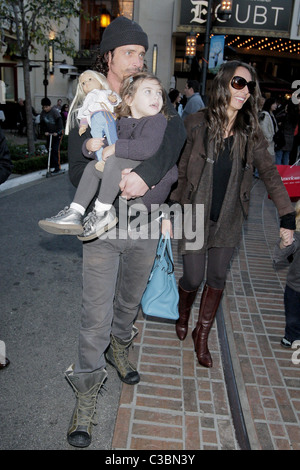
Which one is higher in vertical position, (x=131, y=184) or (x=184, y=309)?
(x=131, y=184)

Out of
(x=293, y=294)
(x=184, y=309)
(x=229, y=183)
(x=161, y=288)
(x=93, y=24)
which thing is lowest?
(x=184, y=309)

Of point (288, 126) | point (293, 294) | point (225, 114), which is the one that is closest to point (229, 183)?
point (225, 114)

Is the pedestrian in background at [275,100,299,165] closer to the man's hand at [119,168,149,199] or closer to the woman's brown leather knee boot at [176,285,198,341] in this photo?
the woman's brown leather knee boot at [176,285,198,341]

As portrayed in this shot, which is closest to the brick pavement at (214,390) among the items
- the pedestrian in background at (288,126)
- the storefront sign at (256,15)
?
the pedestrian in background at (288,126)

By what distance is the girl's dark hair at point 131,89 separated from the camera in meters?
2.51

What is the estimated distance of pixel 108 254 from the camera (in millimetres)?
2605

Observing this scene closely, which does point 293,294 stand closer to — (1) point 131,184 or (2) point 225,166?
(2) point 225,166

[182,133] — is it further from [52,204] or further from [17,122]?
[17,122]

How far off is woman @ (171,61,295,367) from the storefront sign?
70.8 feet

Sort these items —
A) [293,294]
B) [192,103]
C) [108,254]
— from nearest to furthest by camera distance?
A: [108,254] → [293,294] → [192,103]

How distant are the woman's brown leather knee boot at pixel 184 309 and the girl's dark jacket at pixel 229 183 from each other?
0.54 metres

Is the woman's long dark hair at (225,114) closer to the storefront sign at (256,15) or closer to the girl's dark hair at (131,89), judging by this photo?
the girl's dark hair at (131,89)

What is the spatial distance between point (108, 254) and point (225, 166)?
3.96 ft
